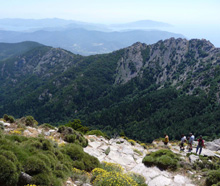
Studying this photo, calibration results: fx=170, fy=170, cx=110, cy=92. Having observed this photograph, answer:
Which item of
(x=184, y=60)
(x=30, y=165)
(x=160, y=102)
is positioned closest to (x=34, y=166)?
(x=30, y=165)

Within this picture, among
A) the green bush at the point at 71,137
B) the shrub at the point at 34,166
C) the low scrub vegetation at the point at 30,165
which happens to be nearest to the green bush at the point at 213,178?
the low scrub vegetation at the point at 30,165

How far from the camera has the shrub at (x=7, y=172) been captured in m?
7.62

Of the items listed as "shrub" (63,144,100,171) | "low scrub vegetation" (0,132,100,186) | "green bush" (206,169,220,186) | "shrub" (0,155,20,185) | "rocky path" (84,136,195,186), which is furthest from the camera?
"shrub" (63,144,100,171)

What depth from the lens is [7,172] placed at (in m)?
7.72

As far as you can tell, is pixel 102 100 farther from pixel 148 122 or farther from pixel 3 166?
pixel 3 166

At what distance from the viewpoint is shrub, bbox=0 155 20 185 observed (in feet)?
25.0

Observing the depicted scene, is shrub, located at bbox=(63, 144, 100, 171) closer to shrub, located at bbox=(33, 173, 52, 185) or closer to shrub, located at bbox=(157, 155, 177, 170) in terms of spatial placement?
shrub, located at bbox=(33, 173, 52, 185)

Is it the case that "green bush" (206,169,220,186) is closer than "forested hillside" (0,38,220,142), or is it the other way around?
"green bush" (206,169,220,186)

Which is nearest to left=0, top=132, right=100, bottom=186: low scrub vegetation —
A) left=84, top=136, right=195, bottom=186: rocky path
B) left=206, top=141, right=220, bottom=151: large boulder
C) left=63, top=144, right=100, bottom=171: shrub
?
left=63, top=144, right=100, bottom=171: shrub

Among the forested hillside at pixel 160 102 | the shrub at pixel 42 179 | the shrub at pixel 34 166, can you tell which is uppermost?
the shrub at pixel 34 166

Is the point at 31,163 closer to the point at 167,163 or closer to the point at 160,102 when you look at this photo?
the point at 167,163

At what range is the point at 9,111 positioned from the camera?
198000mm

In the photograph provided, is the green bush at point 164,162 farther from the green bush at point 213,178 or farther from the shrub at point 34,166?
the shrub at point 34,166

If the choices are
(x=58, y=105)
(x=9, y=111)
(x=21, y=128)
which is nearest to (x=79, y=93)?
(x=58, y=105)
